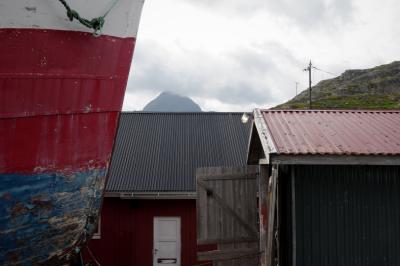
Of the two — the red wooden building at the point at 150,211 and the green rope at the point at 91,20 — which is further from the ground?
the green rope at the point at 91,20

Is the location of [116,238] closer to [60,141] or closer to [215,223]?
[215,223]

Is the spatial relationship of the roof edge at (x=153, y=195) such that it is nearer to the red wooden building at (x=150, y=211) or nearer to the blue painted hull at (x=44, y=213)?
the red wooden building at (x=150, y=211)

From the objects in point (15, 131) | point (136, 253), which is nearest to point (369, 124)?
point (15, 131)

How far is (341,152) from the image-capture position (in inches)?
233

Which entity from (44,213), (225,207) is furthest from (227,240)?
(44,213)

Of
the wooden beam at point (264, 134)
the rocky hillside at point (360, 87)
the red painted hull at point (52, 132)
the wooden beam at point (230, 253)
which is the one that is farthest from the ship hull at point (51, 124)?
the rocky hillside at point (360, 87)

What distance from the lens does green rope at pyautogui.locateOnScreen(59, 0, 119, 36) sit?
488 centimetres

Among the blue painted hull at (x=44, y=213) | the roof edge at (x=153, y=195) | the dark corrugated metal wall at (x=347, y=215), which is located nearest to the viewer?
the blue painted hull at (x=44, y=213)

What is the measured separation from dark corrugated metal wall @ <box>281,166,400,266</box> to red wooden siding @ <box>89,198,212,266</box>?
6938mm

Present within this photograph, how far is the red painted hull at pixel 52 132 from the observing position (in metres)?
4.75

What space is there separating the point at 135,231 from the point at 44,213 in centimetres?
810

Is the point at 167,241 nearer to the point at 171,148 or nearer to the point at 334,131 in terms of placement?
the point at 171,148

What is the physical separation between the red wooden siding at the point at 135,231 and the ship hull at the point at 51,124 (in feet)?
23.5

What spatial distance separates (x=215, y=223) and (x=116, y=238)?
5.25m
